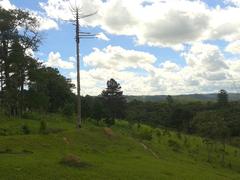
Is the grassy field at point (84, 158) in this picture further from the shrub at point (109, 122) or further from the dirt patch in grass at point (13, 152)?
the shrub at point (109, 122)

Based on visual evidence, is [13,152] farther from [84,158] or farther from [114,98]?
[114,98]

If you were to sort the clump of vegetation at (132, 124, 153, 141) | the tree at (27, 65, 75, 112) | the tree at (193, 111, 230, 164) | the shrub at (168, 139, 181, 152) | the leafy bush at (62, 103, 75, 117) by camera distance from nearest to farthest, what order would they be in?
the shrub at (168, 139, 181, 152) < the clump of vegetation at (132, 124, 153, 141) < the tree at (27, 65, 75, 112) < the leafy bush at (62, 103, 75, 117) < the tree at (193, 111, 230, 164)

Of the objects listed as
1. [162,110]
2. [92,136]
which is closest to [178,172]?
[92,136]

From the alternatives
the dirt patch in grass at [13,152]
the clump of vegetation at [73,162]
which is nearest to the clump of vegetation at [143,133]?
the dirt patch in grass at [13,152]

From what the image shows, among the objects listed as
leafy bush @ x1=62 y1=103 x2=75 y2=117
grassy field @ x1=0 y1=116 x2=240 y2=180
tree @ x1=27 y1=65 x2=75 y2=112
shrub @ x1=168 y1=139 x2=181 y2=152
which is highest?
tree @ x1=27 y1=65 x2=75 y2=112

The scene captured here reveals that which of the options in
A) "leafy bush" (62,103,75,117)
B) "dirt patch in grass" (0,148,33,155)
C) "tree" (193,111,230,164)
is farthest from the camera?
"tree" (193,111,230,164)

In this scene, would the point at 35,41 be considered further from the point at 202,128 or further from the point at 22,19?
the point at 202,128

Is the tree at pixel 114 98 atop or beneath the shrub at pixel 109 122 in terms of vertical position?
atop

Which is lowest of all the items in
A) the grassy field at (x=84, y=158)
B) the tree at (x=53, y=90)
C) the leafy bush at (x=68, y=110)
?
the grassy field at (x=84, y=158)

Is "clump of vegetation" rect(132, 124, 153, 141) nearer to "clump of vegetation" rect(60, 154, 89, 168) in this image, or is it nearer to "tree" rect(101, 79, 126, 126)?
"clump of vegetation" rect(60, 154, 89, 168)

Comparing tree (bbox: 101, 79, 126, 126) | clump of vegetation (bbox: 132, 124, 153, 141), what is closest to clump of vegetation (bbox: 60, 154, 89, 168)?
clump of vegetation (bbox: 132, 124, 153, 141)

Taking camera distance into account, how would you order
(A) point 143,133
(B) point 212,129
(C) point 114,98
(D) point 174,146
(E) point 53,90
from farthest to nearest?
(C) point 114,98, (E) point 53,90, (B) point 212,129, (A) point 143,133, (D) point 174,146

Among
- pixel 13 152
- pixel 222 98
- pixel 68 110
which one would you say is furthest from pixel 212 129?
pixel 222 98

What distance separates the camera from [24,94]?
6303 cm
